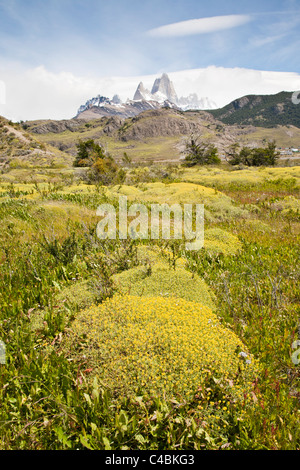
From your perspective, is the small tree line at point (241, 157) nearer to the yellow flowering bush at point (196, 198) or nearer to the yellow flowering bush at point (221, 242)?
the yellow flowering bush at point (196, 198)

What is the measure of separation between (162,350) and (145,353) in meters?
0.21

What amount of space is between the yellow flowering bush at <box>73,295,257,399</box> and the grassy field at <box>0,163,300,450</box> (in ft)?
0.04

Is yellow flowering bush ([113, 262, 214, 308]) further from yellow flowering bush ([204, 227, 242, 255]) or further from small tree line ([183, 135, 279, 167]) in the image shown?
small tree line ([183, 135, 279, 167])

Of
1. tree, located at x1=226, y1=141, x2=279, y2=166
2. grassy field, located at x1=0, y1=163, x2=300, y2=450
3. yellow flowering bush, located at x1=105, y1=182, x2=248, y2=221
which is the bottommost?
grassy field, located at x1=0, y1=163, x2=300, y2=450

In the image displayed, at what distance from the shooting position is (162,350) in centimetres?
281

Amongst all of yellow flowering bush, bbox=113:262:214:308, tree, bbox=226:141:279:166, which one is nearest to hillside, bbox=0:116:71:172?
tree, bbox=226:141:279:166

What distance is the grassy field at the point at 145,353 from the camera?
2225 millimetres

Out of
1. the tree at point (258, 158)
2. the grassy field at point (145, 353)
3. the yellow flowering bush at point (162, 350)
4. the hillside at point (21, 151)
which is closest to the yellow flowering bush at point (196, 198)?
the grassy field at point (145, 353)

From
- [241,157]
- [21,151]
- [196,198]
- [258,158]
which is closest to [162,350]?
[196,198]

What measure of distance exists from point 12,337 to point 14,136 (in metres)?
64.5

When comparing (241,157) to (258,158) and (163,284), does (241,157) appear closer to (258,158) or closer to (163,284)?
(258,158)

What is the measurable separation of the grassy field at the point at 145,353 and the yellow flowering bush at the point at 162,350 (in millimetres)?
13

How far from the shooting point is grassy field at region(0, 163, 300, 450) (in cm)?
222
